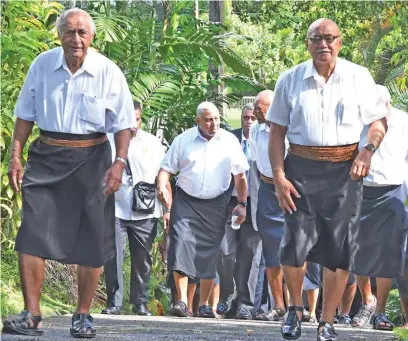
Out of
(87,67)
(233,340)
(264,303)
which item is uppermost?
(87,67)

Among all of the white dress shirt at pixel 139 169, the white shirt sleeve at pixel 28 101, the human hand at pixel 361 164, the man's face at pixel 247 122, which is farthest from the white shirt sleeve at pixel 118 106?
the man's face at pixel 247 122

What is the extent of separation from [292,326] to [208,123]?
5.62 meters

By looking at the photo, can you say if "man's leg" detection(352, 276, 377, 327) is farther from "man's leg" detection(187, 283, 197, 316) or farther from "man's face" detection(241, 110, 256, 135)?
"man's face" detection(241, 110, 256, 135)

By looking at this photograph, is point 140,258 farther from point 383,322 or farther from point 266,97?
point 383,322

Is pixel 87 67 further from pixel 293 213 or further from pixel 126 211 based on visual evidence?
pixel 126 211

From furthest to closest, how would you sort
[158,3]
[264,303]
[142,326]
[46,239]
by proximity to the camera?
[158,3] < [264,303] < [142,326] < [46,239]

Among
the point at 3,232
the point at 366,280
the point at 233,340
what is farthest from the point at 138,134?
the point at 233,340

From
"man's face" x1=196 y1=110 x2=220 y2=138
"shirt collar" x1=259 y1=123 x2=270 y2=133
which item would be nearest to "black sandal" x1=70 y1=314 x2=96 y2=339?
"shirt collar" x1=259 y1=123 x2=270 y2=133

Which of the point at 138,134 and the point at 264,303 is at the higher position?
the point at 138,134

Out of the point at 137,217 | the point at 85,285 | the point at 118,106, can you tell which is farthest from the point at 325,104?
the point at 137,217

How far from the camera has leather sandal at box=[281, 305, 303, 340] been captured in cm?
997

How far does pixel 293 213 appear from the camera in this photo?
32.5 feet

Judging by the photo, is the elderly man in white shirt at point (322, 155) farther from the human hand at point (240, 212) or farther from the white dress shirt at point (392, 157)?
the human hand at point (240, 212)

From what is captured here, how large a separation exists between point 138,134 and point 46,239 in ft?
20.7
